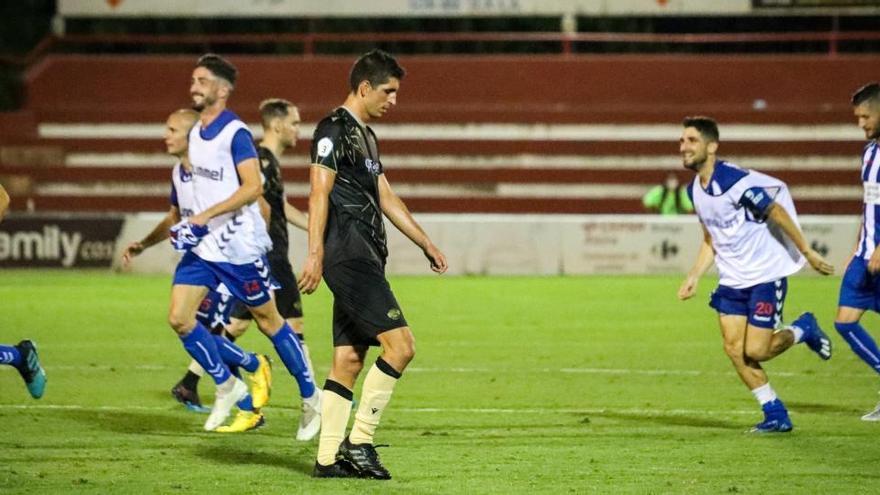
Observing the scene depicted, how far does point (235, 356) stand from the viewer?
9.25 m

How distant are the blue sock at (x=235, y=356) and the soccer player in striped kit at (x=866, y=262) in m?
4.05

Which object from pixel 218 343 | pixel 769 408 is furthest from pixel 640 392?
pixel 218 343

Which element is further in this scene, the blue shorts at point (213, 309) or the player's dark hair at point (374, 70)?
the blue shorts at point (213, 309)

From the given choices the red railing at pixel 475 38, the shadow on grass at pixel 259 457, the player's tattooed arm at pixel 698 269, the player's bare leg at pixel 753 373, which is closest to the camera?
the shadow on grass at pixel 259 457

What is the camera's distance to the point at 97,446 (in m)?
8.37

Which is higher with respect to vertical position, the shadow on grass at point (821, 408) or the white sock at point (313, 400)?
the white sock at point (313, 400)

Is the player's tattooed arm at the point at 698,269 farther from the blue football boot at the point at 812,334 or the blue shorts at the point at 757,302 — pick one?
the blue football boot at the point at 812,334

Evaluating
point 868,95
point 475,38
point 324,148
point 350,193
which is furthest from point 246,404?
point 475,38

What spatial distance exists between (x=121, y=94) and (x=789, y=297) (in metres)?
17.4

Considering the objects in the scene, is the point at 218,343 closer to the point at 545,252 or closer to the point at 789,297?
the point at 789,297

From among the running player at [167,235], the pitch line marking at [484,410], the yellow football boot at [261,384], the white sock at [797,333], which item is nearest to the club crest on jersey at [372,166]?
the running player at [167,235]

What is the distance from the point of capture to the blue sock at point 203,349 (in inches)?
348

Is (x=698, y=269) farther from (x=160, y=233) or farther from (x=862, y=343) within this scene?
(x=160, y=233)

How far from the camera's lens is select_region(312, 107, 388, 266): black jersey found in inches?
281
